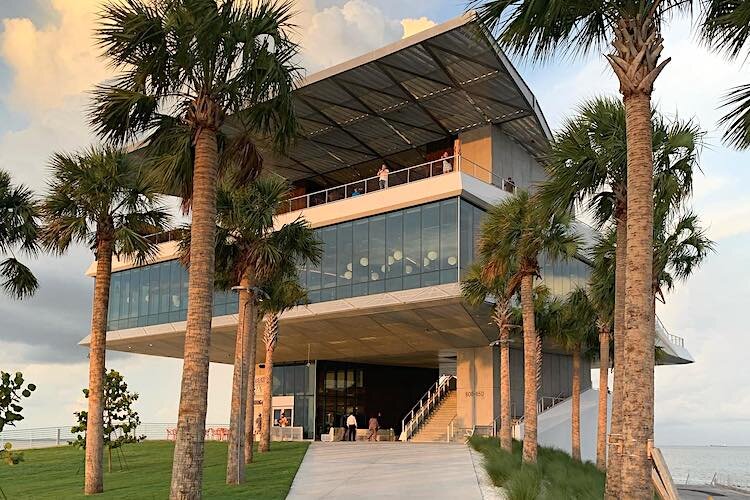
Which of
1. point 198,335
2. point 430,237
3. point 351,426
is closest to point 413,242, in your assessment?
point 430,237

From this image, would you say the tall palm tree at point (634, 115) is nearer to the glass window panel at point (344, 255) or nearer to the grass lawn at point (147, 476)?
the grass lawn at point (147, 476)

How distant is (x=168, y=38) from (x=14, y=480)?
18.4 m

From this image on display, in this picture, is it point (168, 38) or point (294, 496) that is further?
point (294, 496)

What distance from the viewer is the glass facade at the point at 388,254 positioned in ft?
114

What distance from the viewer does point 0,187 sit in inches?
891

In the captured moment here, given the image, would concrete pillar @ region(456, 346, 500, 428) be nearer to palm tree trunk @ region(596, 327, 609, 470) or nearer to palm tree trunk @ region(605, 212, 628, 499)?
palm tree trunk @ region(596, 327, 609, 470)

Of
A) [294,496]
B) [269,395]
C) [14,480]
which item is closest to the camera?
[294,496]

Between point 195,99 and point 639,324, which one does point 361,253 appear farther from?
point 639,324

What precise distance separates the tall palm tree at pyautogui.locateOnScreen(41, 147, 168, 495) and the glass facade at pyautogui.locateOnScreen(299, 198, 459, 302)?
15.0m

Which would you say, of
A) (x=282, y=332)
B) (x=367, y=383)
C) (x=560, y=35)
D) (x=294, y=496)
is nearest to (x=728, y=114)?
(x=560, y=35)

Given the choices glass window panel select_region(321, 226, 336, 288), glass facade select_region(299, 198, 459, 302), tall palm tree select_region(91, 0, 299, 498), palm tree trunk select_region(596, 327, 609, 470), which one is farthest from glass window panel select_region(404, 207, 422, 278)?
tall palm tree select_region(91, 0, 299, 498)

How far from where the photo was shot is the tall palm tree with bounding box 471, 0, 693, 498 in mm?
10711

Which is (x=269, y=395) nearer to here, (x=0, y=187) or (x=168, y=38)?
(x=0, y=187)

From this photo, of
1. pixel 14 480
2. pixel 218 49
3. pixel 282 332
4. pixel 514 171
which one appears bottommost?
pixel 14 480
